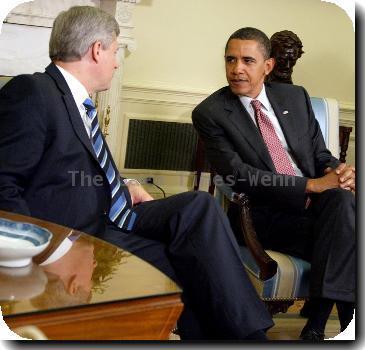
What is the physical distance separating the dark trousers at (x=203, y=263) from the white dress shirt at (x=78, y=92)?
0.25m

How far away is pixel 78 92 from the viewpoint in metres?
1.29

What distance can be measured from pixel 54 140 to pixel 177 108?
1464mm

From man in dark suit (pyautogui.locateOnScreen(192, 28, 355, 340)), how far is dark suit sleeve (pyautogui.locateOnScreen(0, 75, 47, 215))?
25.2 inches

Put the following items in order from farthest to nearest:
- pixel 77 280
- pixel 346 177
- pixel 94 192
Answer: pixel 346 177, pixel 94 192, pixel 77 280

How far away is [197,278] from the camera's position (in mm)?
1227

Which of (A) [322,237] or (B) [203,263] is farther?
(A) [322,237]

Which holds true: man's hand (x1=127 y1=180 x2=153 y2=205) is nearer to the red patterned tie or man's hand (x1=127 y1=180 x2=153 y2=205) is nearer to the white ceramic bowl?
the red patterned tie

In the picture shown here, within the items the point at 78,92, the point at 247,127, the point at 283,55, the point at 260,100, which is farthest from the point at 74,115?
the point at 283,55

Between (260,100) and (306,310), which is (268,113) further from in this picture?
(306,310)

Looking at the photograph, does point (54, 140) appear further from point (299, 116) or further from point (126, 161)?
point (126, 161)

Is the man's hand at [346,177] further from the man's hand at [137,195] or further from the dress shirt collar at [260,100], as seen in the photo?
the man's hand at [137,195]

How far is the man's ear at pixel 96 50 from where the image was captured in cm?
130

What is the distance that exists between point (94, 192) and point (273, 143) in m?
0.67

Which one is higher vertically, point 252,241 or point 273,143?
point 273,143
